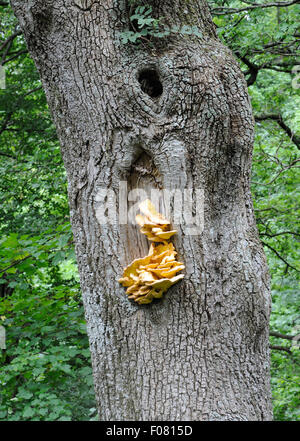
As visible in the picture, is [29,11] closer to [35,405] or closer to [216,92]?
[216,92]

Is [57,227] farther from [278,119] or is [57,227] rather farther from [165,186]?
[278,119]

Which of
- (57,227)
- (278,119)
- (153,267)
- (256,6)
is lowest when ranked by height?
(153,267)

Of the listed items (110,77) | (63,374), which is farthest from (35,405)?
(110,77)

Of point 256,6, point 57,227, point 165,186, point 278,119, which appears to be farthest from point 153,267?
point 278,119

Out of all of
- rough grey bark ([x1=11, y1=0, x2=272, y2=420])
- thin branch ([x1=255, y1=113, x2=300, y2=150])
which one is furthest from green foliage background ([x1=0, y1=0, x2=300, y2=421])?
rough grey bark ([x1=11, y1=0, x2=272, y2=420])

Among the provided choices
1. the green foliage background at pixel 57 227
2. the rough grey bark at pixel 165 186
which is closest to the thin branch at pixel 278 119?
the green foliage background at pixel 57 227

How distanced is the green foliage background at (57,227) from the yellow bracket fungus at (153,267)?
2.02 metres

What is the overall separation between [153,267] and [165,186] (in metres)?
0.40

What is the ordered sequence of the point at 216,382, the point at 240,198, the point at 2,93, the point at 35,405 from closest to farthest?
the point at 216,382, the point at 240,198, the point at 35,405, the point at 2,93

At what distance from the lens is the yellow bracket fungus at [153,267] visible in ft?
6.68

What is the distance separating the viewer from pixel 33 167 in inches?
217

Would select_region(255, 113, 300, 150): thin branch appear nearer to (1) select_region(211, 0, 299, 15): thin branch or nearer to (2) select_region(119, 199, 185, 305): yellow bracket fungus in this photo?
(1) select_region(211, 0, 299, 15): thin branch

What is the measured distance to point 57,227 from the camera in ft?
14.6

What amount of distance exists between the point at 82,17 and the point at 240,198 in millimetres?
1256
